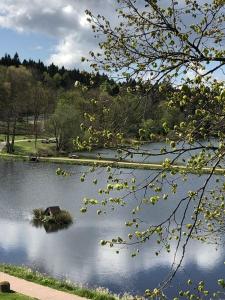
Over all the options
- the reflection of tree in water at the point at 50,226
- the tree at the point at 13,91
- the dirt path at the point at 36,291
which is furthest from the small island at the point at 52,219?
the tree at the point at 13,91

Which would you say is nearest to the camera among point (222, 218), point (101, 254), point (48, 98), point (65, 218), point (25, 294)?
point (222, 218)

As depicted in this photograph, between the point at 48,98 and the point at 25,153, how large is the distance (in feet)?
121

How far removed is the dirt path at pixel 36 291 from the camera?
64.5ft

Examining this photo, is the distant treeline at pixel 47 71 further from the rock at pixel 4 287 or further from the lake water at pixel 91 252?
the rock at pixel 4 287

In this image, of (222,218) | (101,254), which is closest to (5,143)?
(101,254)

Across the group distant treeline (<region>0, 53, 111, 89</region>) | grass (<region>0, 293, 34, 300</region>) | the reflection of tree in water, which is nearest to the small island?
the reflection of tree in water

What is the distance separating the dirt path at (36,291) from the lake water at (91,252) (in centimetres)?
427

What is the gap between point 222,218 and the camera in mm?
12586

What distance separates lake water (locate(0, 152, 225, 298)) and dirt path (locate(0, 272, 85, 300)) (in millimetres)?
4275

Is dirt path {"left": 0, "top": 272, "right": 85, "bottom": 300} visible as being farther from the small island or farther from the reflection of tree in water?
the small island

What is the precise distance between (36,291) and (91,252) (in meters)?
10.5

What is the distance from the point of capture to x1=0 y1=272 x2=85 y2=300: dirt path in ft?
64.5

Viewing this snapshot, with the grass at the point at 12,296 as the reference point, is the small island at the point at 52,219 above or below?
below

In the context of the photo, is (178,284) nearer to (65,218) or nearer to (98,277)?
(98,277)
